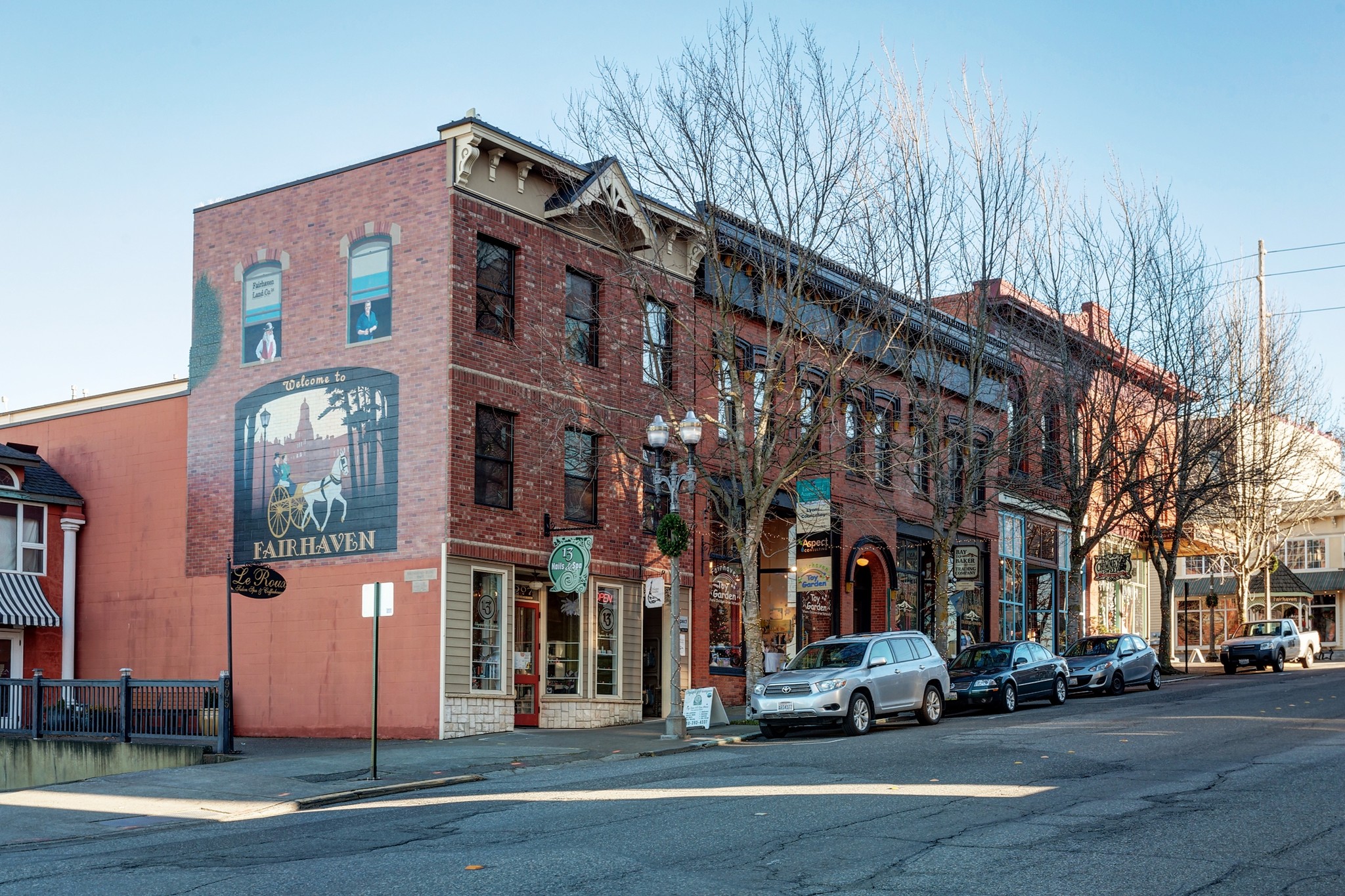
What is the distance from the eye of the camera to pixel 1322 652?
2281 inches

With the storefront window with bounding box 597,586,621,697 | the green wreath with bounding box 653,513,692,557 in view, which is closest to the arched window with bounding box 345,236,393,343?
the green wreath with bounding box 653,513,692,557

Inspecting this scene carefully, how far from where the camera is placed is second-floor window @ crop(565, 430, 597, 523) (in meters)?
25.4

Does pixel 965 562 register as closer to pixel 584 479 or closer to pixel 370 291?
pixel 584 479

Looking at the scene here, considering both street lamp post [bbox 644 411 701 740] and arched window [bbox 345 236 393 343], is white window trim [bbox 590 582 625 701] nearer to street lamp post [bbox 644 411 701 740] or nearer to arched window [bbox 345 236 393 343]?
street lamp post [bbox 644 411 701 740]

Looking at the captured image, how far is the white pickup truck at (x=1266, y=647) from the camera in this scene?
41406 mm

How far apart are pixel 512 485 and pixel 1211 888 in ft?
→ 55.5

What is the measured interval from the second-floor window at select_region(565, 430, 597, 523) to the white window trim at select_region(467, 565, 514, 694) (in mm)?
2150

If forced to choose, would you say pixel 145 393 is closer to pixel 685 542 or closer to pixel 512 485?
pixel 512 485

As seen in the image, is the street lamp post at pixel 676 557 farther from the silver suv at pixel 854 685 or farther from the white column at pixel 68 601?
the white column at pixel 68 601

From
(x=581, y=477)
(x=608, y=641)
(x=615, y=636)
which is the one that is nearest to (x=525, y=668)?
(x=608, y=641)

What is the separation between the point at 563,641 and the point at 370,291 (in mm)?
7528

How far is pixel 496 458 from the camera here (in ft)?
77.9

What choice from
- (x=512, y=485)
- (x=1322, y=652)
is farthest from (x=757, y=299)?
(x=1322, y=652)

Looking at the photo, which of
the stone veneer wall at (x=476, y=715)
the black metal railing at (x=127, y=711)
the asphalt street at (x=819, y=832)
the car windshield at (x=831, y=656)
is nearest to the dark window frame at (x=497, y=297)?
the stone veneer wall at (x=476, y=715)
